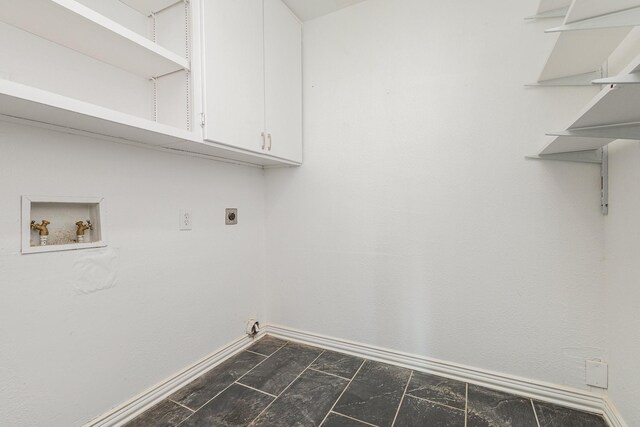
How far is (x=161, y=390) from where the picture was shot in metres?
1.54

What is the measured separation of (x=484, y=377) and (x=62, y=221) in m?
2.30

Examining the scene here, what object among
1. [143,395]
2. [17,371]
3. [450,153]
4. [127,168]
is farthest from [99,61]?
[450,153]

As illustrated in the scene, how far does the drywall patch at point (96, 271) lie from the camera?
1.25 metres

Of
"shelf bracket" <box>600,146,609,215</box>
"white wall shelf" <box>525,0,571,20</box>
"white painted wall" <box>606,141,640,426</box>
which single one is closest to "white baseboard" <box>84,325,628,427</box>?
"white painted wall" <box>606,141,640,426</box>

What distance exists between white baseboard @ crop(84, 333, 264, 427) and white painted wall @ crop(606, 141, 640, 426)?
6.87 ft

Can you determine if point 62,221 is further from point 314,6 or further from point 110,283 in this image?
point 314,6

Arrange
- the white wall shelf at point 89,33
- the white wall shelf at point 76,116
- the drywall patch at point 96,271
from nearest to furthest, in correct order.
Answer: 1. the white wall shelf at point 76,116
2. the white wall shelf at point 89,33
3. the drywall patch at point 96,271

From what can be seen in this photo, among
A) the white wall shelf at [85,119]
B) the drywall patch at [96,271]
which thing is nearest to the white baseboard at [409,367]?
the drywall patch at [96,271]

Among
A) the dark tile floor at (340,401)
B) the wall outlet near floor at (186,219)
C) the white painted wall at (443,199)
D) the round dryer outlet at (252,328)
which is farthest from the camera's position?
the round dryer outlet at (252,328)

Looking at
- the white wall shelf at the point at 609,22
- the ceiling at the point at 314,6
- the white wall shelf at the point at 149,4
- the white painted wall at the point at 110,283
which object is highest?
the ceiling at the point at 314,6

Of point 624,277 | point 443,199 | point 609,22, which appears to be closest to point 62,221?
point 443,199

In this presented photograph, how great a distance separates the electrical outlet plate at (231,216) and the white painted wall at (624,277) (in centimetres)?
211

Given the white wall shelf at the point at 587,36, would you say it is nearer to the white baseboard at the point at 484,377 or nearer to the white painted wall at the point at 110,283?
the white baseboard at the point at 484,377

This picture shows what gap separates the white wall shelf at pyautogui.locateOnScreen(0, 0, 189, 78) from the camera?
0.97 metres
